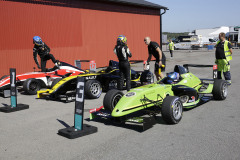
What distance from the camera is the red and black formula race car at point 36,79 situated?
902 centimetres

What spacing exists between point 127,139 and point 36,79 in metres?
5.98

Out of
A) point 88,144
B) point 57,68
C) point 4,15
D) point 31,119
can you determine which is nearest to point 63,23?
point 4,15

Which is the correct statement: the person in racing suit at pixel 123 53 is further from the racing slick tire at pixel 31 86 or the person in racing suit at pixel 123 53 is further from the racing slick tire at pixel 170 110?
the racing slick tire at pixel 31 86

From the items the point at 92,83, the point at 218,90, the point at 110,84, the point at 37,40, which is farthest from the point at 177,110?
the point at 37,40

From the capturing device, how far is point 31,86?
30.6 feet

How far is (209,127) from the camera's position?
196 inches

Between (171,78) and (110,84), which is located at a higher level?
(171,78)

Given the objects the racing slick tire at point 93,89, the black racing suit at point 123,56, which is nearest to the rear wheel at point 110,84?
the racing slick tire at point 93,89

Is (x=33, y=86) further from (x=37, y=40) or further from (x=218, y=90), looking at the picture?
(x=218, y=90)

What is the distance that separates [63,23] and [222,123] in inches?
476

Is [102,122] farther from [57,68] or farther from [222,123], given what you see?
[57,68]

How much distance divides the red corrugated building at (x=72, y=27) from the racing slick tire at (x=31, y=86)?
401 cm

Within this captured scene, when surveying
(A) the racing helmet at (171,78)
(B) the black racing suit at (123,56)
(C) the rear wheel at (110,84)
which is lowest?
(C) the rear wheel at (110,84)

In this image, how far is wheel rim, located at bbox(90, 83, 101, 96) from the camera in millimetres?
8062
